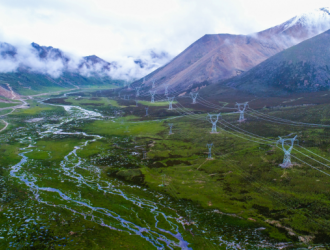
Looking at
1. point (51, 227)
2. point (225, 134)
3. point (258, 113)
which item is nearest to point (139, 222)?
point (51, 227)

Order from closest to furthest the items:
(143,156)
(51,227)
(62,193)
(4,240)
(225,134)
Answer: (4,240), (51,227), (62,193), (143,156), (225,134)

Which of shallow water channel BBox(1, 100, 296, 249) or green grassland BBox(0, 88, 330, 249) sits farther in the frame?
green grassland BBox(0, 88, 330, 249)

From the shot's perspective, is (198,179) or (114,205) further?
(198,179)

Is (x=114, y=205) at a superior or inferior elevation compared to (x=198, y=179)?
inferior

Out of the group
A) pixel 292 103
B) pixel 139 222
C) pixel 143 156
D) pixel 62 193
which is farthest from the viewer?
pixel 292 103

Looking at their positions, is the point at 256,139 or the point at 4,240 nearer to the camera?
the point at 4,240

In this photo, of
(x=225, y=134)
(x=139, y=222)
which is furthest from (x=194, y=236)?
(x=225, y=134)

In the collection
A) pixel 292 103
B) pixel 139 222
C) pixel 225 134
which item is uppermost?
pixel 292 103

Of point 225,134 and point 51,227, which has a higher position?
point 225,134

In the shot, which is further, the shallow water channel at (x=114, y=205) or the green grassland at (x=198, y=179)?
the green grassland at (x=198, y=179)

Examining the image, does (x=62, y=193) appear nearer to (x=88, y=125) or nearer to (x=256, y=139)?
(x=256, y=139)
